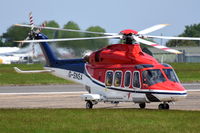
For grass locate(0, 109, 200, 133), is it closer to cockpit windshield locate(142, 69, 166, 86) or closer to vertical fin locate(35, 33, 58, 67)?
cockpit windshield locate(142, 69, 166, 86)

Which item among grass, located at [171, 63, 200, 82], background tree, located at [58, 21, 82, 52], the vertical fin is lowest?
grass, located at [171, 63, 200, 82]

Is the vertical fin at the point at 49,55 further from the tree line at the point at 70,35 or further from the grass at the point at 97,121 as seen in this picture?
the grass at the point at 97,121

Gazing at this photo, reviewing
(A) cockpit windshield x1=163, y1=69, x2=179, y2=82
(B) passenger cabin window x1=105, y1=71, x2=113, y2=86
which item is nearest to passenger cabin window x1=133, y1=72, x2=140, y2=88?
(A) cockpit windshield x1=163, y1=69, x2=179, y2=82

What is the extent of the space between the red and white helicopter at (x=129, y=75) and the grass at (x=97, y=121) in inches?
119

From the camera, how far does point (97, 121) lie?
18.8 metres

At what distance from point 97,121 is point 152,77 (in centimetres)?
639

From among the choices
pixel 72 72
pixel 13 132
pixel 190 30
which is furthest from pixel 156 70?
pixel 190 30

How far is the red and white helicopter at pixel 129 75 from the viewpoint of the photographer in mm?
24344

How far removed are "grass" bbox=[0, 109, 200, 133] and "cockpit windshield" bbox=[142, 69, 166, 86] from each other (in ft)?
10.5

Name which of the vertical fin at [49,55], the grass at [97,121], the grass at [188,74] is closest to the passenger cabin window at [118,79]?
the grass at [97,121]

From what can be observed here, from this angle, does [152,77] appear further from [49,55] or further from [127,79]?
[49,55]

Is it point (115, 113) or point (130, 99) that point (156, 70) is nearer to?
point (130, 99)

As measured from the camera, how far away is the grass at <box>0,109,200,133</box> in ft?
55.4

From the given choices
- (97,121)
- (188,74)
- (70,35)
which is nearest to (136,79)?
(97,121)
